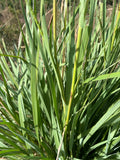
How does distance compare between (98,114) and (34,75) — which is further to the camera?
(98,114)

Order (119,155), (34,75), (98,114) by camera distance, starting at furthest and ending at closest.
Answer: (98,114)
(119,155)
(34,75)

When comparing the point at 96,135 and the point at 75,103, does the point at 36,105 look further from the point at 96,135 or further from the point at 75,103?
the point at 96,135

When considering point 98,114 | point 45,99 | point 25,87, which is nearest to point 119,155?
point 98,114

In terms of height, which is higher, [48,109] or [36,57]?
[36,57]

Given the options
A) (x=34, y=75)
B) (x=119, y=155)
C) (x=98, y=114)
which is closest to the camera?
(x=34, y=75)

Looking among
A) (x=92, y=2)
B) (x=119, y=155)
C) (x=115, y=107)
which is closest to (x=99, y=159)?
(x=119, y=155)

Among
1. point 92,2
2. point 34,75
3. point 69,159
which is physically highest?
point 92,2

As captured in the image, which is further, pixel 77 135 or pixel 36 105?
pixel 77 135

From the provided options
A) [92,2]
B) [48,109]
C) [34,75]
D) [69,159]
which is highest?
[92,2]

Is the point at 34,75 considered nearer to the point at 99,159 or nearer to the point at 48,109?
the point at 48,109
